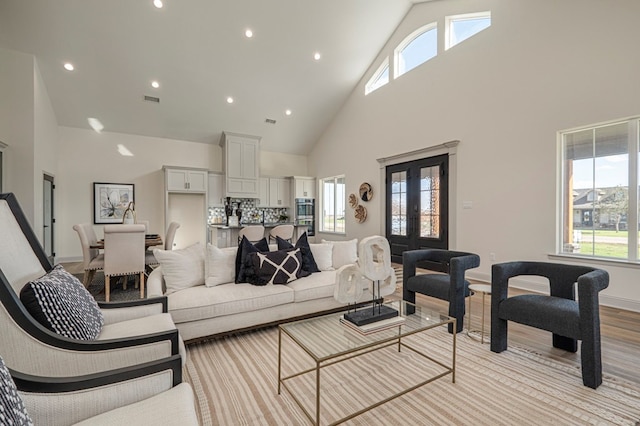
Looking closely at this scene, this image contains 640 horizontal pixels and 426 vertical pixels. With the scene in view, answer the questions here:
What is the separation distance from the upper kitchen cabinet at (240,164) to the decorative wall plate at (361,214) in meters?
2.83

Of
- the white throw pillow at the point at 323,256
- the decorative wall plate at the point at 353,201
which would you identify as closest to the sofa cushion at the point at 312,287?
the white throw pillow at the point at 323,256

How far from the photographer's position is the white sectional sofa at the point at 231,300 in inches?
93.0

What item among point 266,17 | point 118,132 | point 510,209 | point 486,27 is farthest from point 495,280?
point 118,132

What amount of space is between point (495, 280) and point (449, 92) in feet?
12.9

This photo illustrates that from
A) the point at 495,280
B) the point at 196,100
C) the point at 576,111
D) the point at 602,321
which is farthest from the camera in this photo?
the point at 196,100

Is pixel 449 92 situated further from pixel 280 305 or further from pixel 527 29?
pixel 280 305

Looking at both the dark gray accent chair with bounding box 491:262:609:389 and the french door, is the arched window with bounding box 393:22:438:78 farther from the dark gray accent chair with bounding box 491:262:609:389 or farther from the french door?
the dark gray accent chair with bounding box 491:262:609:389

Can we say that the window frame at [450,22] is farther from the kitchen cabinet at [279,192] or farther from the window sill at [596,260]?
the kitchen cabinet at [279,192]

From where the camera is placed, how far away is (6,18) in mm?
4520

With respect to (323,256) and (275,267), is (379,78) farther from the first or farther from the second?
(275,267)

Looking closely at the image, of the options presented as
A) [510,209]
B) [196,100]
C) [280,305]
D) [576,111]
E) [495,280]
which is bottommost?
[280,305]

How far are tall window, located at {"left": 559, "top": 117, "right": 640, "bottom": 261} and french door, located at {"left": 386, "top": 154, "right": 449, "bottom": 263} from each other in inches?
68.3

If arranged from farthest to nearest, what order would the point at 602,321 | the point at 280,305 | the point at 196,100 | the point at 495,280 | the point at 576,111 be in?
the point at 196,100 → the point at 576,111 → the point at 602,321 → the point at 280,305 → the point at 495,280

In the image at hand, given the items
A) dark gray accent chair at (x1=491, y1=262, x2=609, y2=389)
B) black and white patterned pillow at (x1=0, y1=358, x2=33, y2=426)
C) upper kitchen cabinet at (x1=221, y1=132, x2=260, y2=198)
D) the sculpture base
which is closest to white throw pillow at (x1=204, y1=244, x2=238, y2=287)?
the sculpture base
